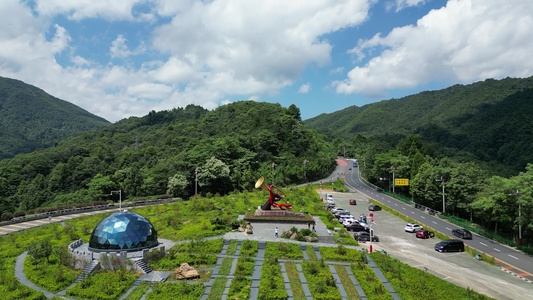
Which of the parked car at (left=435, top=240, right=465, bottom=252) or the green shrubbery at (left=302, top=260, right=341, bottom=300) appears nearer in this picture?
the green shrubbery at (left=302, top=260, right=341, bottom=300)

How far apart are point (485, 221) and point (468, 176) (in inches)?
259

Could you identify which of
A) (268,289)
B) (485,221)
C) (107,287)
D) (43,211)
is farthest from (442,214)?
(43,211)

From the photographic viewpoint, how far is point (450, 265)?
30391 mm

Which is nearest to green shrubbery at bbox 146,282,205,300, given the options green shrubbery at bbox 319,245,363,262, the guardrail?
green shrubbery at bbox 319,245,363,262

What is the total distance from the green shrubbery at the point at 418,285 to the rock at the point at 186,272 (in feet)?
45.5

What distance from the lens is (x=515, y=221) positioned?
120 feet

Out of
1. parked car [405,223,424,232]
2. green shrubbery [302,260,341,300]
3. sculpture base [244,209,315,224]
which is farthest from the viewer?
parked car [405,223,424,232]

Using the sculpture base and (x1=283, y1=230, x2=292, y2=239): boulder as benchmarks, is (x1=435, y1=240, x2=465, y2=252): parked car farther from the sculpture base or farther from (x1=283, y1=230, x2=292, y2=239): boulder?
(x1=283, y1=230, x2=292, y2=239): boulder

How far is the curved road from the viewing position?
31.1 meters

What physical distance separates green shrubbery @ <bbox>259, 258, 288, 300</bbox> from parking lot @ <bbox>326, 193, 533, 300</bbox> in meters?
11.7

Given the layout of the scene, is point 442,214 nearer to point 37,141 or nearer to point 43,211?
point 43,211

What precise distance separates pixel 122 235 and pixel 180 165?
45.9m

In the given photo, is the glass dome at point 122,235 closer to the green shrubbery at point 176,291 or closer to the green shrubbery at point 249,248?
the green shrubbery at point 176,291

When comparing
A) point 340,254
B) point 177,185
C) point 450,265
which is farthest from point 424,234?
point 177,185
